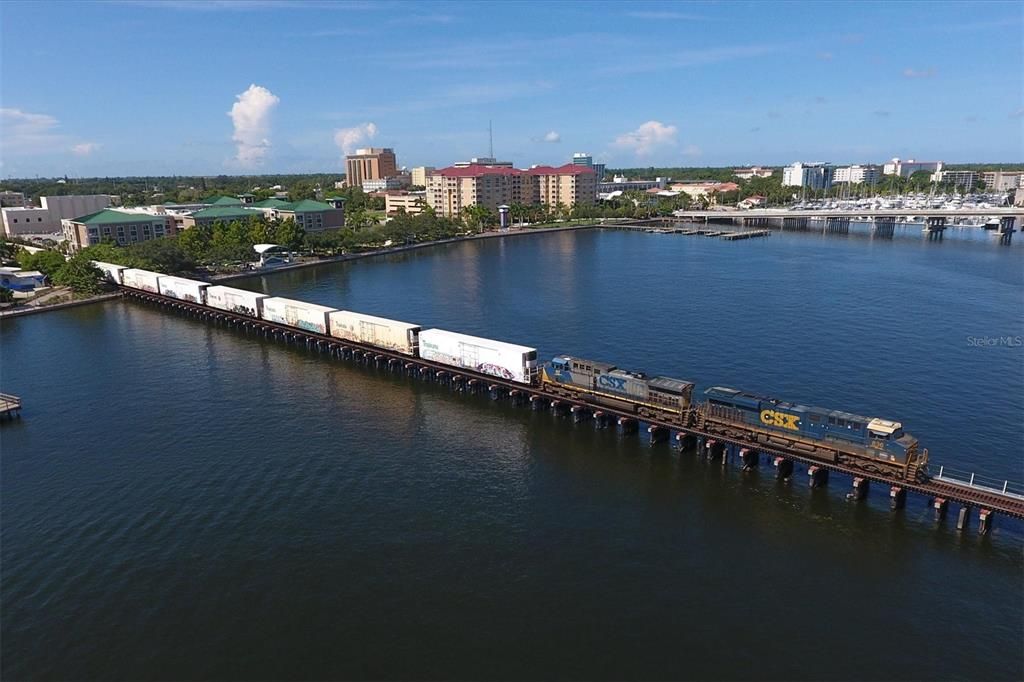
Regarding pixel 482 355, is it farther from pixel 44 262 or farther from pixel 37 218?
pixel 37 218

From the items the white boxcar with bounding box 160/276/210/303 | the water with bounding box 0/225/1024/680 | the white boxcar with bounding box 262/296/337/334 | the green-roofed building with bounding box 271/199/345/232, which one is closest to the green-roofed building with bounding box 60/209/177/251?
the green-roofed building with bounding box 271/199/345/232

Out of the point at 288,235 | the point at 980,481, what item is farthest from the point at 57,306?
the point at 980,481

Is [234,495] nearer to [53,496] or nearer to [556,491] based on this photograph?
[53,496]

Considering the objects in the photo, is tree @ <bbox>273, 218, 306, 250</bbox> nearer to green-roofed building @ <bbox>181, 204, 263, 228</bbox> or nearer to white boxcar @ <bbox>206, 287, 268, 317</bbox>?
green-roofed building @ <bbox>181, 204, 263, 228</bbox>

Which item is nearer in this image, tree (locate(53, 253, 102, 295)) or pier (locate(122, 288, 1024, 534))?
pier (locate(122, 288, 1024, 534))

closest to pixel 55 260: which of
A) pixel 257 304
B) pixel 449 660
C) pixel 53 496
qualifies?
pixel 257 304
